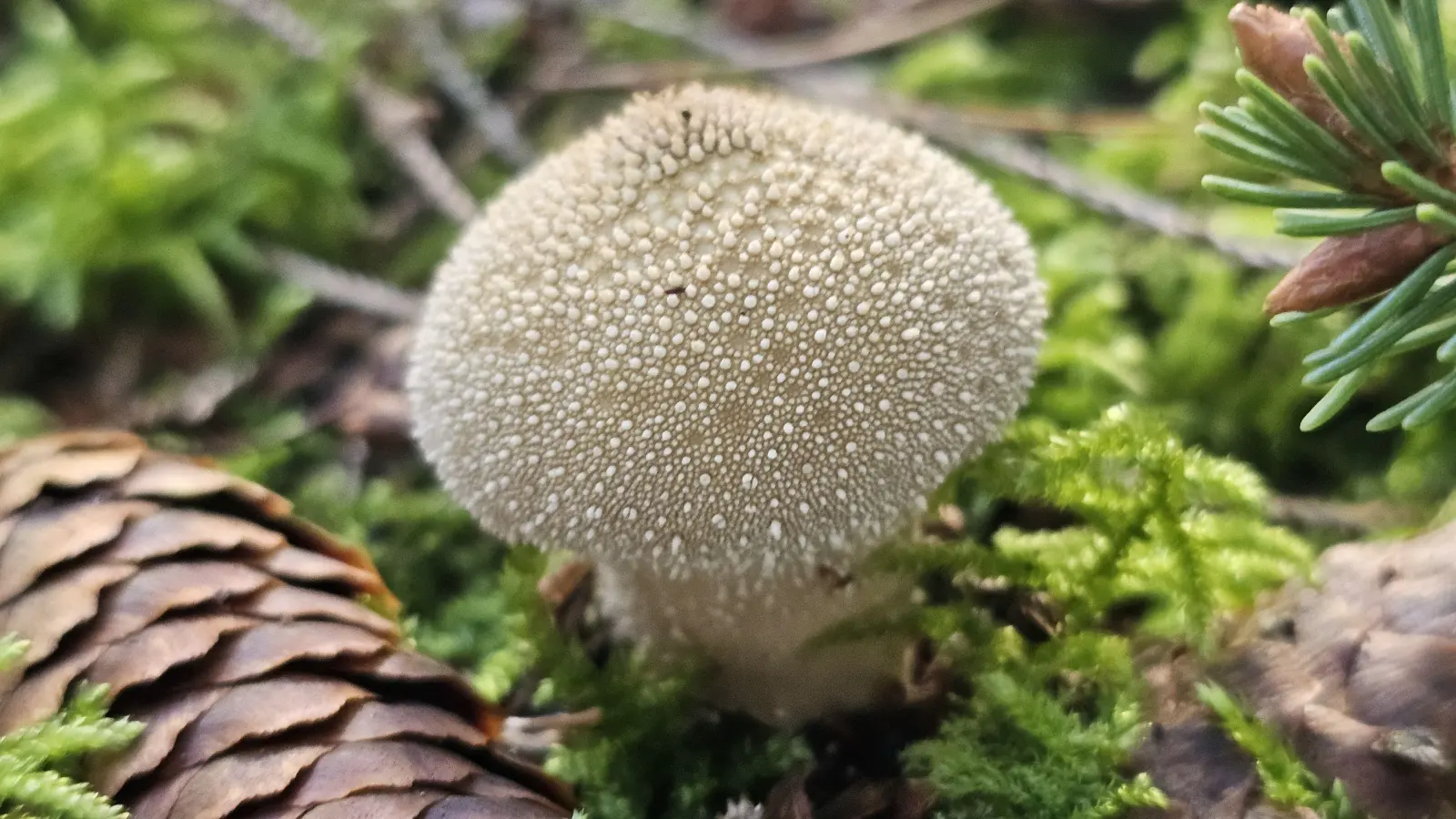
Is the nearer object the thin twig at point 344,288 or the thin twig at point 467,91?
the thin twig at point 344,288

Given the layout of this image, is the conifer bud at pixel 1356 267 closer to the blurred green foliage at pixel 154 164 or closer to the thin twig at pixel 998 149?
the thin twig at pixel 998 149

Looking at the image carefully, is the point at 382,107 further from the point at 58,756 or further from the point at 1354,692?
the point at 1354,692

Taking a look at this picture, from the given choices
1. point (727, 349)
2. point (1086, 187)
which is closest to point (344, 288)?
point (727, 349)

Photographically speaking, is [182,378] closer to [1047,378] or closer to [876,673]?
[876,673]

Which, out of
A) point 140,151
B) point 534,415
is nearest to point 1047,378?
point 534,415

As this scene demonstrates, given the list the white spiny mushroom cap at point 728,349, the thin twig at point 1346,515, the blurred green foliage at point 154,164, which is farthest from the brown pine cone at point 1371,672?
the blurred green foliage at point 154,164
